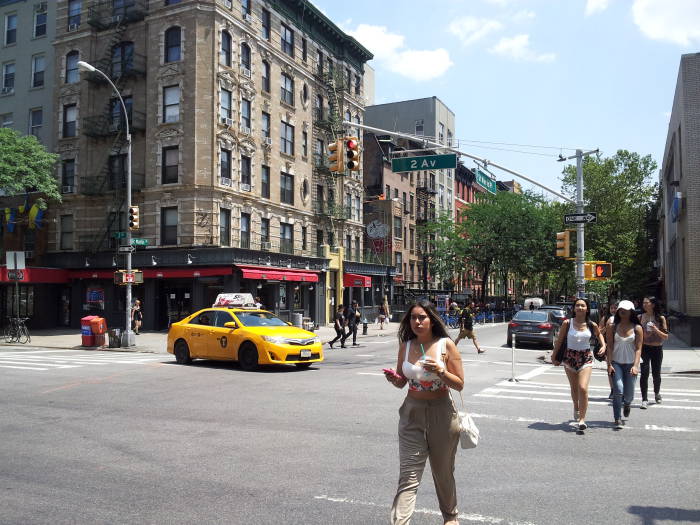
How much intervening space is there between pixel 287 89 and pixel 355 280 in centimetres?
1425

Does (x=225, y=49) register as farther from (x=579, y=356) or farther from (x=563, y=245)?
(x=579, y=356)

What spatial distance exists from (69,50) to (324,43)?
16663 millimetres

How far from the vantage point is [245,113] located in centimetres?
3553

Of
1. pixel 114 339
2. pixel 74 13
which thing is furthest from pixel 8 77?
pixel 114 339

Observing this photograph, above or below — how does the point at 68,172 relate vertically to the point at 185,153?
below

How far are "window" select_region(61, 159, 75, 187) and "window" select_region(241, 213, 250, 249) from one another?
1050 centimetres

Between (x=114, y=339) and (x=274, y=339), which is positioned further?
(x=114, y=339)

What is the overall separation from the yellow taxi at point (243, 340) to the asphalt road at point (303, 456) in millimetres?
2250

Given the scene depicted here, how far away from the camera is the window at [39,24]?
3800 centimetres

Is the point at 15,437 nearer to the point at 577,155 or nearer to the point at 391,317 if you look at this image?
the point at 577,155

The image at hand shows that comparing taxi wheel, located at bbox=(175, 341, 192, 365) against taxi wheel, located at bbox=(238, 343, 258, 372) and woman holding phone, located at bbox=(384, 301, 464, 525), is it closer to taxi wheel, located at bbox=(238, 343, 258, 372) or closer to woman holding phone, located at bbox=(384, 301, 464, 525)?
taxi wheel, located at bbox=(238, 343, 258, 372)

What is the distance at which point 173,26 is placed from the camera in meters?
33.4

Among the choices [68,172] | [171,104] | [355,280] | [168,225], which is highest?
[171,104]

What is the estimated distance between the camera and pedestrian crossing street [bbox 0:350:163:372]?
1684cm
